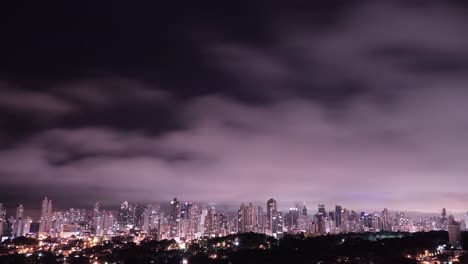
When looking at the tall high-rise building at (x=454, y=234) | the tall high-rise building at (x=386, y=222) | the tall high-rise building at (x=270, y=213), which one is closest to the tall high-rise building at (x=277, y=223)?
the tall high-rise building at (x=270, y=213)

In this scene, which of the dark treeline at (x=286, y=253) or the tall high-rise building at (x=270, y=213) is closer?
the dark treeline at (x=286, y=253)

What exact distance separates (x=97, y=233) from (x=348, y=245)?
71.8 metres

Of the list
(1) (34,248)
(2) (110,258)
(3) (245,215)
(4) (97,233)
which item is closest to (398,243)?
(2) (110,258)

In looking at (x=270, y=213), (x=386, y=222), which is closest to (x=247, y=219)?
(x=270, y=213)

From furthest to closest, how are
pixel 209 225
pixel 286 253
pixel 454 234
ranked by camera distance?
pixel 209 225
pixel 454 234
pixel 286 253

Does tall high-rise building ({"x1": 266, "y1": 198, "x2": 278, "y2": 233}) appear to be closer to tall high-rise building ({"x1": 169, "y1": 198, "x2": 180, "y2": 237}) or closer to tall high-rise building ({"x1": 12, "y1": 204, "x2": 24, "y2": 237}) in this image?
tall high-rise building ({"x1": 169, "y1": 198, "x2": 180, "y2": 237})

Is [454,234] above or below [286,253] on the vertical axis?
above

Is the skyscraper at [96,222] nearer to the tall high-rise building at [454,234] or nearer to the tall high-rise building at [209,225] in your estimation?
the tall high-rise building at [209,225]

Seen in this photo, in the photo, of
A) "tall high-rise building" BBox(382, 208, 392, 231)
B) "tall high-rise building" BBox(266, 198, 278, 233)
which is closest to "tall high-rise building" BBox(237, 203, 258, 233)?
"tall high-rise building" BBox(266, 198, 278, 233)

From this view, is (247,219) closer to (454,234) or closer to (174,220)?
(174,220)

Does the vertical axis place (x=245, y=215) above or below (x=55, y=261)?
above

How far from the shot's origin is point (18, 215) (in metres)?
99.1

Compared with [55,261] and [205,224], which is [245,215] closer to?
[205,224]

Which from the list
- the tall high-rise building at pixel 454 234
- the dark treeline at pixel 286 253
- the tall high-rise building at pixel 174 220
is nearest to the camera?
the dark treeline at pixel 286 253
